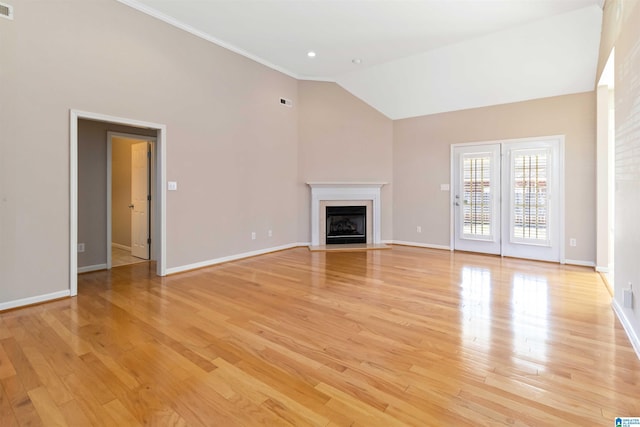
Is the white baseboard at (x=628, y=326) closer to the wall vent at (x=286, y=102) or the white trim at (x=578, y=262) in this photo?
the white trim at (x=578, y=262)

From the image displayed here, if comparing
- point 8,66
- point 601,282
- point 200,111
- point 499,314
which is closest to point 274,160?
point 200,111

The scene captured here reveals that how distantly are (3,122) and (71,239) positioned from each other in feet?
4.18

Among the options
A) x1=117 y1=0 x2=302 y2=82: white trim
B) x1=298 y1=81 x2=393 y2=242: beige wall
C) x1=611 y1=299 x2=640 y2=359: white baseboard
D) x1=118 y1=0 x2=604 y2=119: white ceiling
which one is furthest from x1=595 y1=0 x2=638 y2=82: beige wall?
x1=117 y1=0 x2=302 y2=82: white trim

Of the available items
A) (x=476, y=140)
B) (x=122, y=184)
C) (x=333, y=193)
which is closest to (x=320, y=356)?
(x=333, y=193)

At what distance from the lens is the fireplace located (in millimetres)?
6734

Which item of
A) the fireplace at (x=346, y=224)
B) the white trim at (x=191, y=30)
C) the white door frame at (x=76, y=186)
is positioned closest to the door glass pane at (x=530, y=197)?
the fireplace at (x=346, y=224)

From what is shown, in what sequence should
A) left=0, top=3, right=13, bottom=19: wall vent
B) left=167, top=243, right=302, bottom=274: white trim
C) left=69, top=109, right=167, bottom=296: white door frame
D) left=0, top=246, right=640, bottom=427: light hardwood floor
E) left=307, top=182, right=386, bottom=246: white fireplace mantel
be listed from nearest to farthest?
1. left=0, top=246, right=640, bottom=427: light hardwood floor
2. left=0, top=3, right=13, bottom=19: wall vent
3. left=69, top=109, right=167, bottom=296: white door frame
4. left=167, top=243, right=302, bottom=274: white trim
5. left=307, top=182, right=386, bottom=246: white fireplace mantel

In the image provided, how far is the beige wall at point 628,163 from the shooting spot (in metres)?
2.32

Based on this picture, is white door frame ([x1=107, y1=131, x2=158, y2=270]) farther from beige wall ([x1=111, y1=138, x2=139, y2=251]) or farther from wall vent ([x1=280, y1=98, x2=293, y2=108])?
wall vent ([x1=280, y1=98, x2=293, y2=108])

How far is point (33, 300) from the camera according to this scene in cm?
322

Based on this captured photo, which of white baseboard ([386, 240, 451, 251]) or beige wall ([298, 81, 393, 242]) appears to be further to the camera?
beige wall ([298, 81, 393, 242])

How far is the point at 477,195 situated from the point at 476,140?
1020 mm

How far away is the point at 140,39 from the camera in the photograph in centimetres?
399

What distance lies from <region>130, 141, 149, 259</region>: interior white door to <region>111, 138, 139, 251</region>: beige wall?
→ 0.58m
